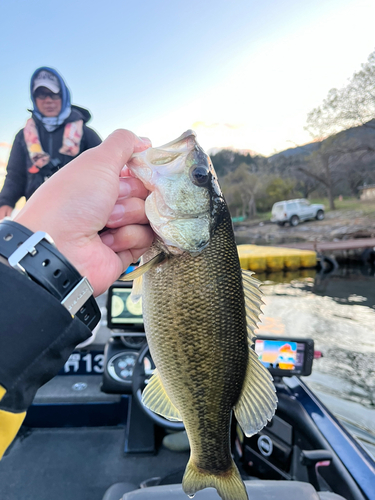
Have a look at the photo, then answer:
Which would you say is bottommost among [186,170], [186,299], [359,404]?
[359,404]

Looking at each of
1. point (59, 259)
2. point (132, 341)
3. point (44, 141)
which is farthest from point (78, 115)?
point (59, 259)

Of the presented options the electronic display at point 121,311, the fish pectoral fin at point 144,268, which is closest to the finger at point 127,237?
the fish pectoral fin at point 144,268

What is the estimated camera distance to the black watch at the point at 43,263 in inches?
37.3

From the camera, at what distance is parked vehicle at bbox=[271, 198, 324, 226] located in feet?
101

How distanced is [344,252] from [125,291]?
20.7 m

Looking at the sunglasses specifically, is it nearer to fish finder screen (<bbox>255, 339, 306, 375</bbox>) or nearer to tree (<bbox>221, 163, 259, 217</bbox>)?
fish finder screen (<bbox>255, 339, 306, 375</bbox>)

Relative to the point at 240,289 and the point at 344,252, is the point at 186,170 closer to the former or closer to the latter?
the point at 240,289

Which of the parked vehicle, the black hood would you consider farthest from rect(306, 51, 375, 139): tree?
the black hood

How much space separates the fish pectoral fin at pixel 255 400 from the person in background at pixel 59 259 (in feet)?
2.43

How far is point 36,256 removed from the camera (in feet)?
3.16

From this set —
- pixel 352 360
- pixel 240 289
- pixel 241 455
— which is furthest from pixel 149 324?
pixel 352 360

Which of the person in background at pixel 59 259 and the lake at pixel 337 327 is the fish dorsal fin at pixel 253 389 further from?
the lake at pixel 337 327

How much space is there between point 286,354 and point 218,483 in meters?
1.42

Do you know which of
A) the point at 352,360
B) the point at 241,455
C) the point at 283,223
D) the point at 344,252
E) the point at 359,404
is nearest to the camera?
the point at 241,455
